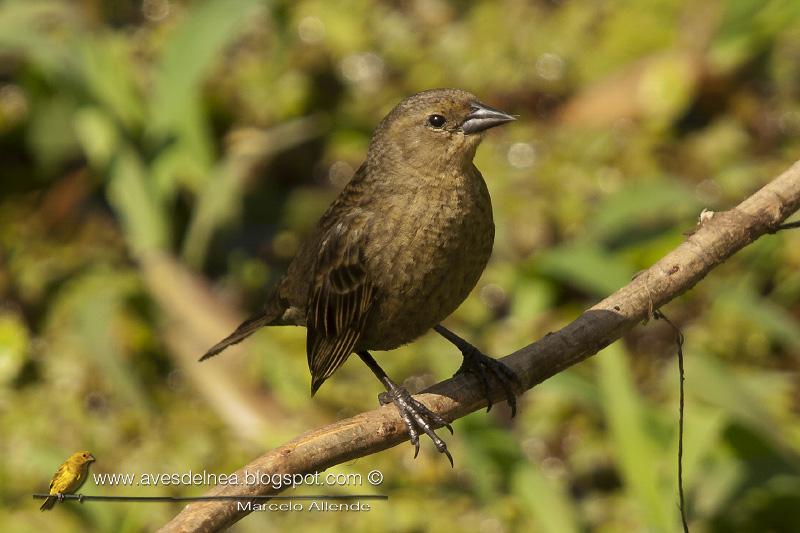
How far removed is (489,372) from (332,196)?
3.15 m

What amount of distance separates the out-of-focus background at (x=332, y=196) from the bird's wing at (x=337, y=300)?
0.82 m

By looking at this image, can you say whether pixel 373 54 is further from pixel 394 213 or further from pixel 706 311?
pixel 394 213

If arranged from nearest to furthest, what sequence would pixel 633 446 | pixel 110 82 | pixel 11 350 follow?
1. pixel 633 446
2. pixel 11 350
3. pixel 110 82

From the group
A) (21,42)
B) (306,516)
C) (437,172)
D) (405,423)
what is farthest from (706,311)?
(21,42)

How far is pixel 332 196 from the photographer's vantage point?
6652 mm

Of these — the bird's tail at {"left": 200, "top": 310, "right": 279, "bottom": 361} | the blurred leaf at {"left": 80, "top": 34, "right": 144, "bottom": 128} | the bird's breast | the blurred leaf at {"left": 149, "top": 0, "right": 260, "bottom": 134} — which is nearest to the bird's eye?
the bird's breast

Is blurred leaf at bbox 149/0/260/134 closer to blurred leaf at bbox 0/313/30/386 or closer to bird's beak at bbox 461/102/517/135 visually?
blurred leaf at bbox 0/313/30/386

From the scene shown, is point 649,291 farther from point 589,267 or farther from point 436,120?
point 589,267

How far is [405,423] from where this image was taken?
3.23 m

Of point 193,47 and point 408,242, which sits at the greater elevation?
point 408,242

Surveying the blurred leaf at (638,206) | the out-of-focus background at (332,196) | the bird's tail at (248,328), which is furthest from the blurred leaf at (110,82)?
the blurred leaf at (638,206)

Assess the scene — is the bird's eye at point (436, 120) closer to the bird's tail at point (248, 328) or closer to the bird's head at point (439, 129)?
the bird's head at point (439, 129)

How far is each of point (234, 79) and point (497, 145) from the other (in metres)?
1.55

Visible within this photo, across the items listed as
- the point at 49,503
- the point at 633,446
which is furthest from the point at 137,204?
the point at 49,503
